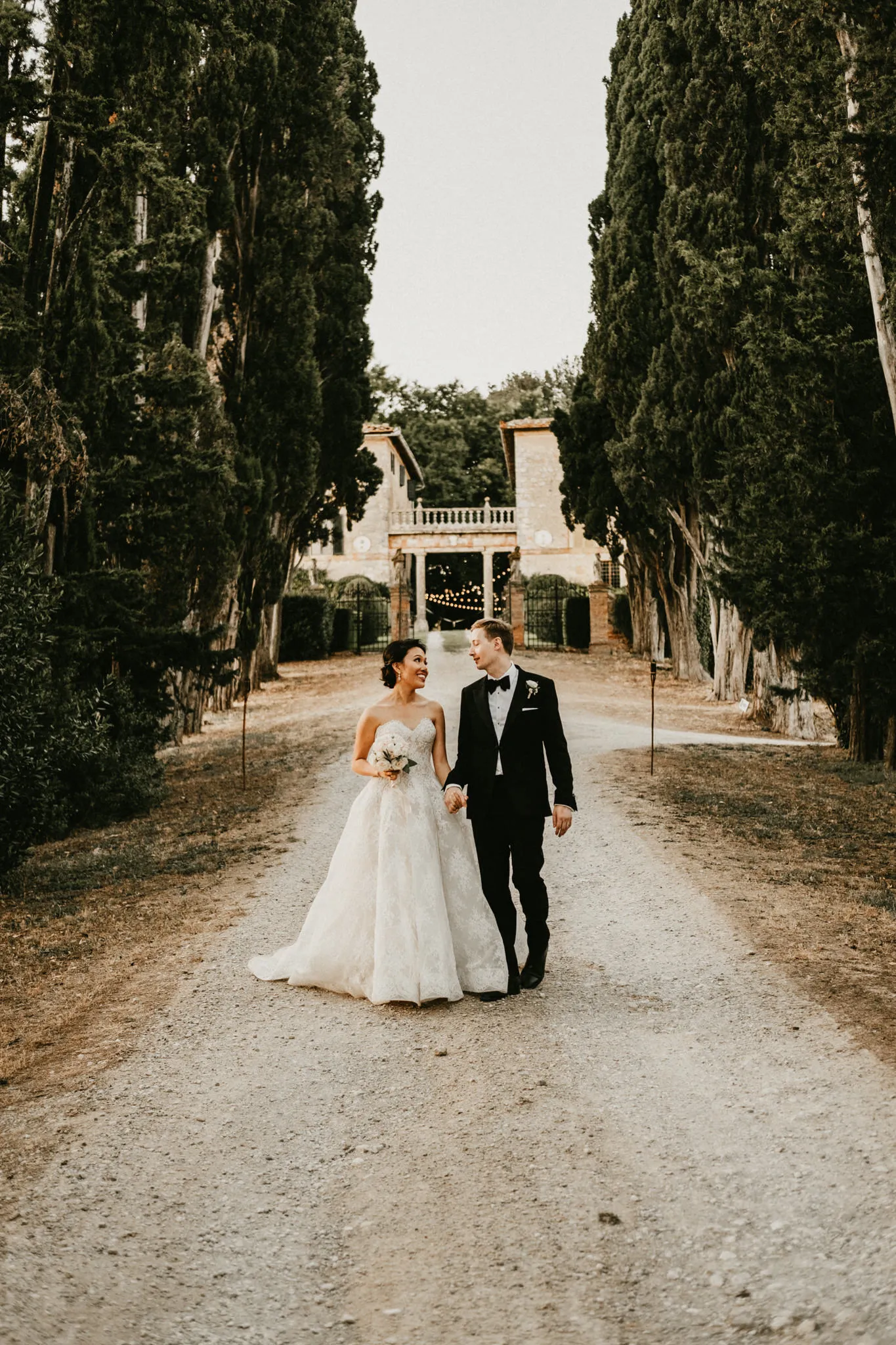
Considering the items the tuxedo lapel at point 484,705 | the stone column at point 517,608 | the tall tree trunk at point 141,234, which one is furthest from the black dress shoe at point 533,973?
the stone column at point 517,608

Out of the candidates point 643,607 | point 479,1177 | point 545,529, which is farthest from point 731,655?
point 545,529

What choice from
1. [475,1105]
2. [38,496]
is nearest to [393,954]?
[475,1105]

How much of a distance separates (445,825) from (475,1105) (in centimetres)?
159

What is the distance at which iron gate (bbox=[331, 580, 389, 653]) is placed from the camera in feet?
125

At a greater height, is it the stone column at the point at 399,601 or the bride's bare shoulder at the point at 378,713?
the stone column at the point at 399,601

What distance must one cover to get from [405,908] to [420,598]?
39.6 m

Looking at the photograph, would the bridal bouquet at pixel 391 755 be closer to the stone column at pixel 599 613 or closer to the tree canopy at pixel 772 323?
the tree canopy at pixel 772 323

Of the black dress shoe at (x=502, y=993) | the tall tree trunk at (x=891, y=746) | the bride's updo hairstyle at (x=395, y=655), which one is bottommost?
the black dress shoe at (x=502, y=993)

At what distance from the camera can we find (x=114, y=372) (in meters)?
12.7

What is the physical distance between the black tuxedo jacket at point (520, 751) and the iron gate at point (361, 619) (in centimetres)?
3169

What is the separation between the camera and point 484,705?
581 cm

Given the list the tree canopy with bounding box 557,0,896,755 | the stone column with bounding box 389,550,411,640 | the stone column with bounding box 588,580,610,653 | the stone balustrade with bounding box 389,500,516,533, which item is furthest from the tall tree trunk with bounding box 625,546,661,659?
the stone balustrade with bounding box 389,500,516,533

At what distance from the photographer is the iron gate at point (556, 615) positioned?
38.5 meters

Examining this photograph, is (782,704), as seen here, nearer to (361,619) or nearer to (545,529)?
(361,619)
